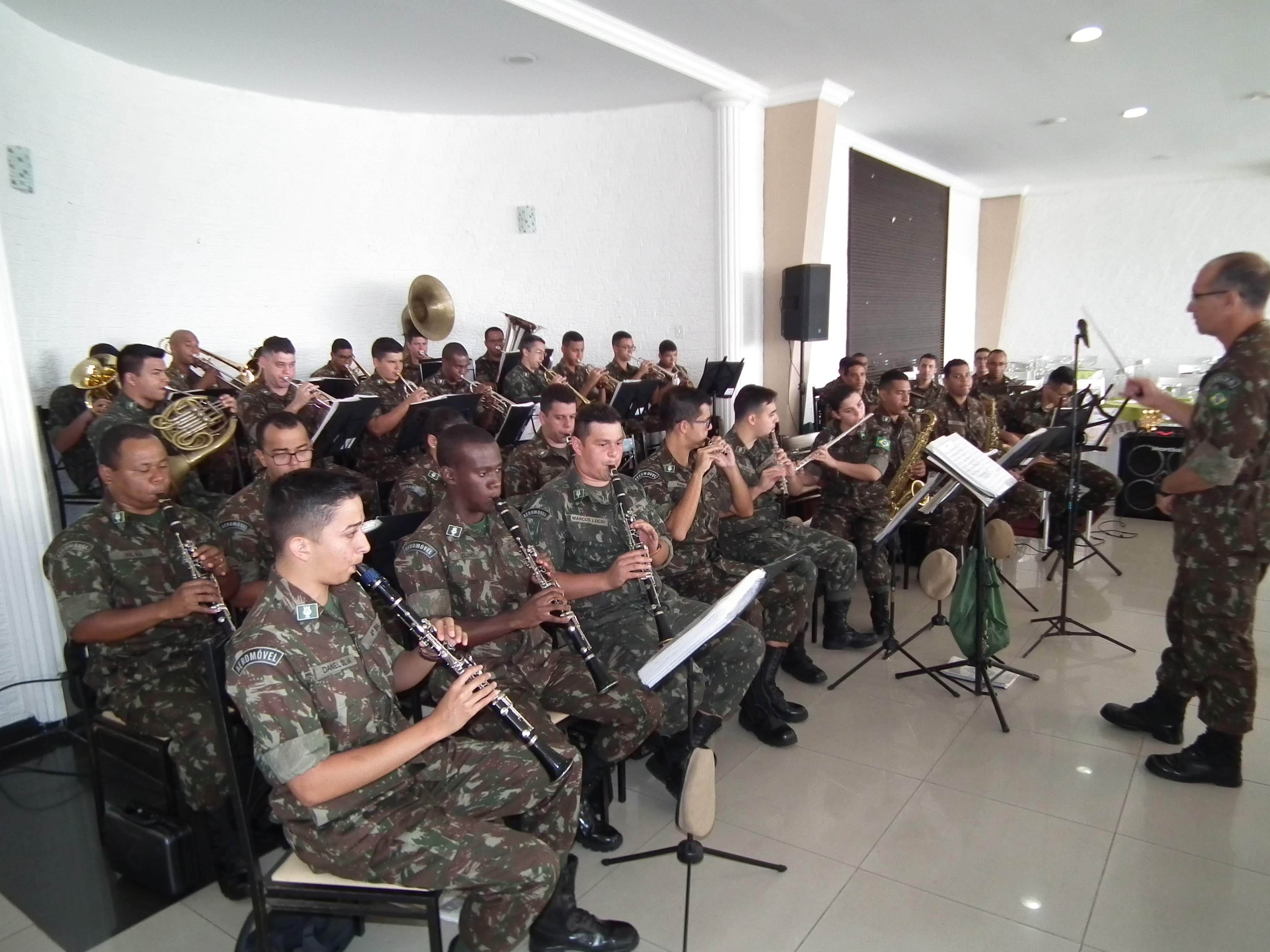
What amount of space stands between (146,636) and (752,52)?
5.74 m

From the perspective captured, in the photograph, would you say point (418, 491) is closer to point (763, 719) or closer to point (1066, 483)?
point (763, 719)

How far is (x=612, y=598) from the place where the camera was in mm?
3154

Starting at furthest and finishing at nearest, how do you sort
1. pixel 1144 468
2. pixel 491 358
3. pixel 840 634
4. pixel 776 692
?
pixel 491 358 → pixel 1144 468 → pixel 840 634 → pixel 776 692

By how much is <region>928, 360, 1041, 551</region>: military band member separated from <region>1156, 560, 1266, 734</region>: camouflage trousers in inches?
90.6

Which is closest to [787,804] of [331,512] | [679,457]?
[679,457]

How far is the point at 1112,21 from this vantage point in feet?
18.4

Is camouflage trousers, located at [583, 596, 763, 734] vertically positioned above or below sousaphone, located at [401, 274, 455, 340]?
below

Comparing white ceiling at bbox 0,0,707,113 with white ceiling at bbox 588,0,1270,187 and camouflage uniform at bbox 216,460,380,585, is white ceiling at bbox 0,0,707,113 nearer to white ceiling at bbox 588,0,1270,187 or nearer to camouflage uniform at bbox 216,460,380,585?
white ceiling at bbox 588,0,1270,187

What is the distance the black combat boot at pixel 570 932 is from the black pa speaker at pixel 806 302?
5793 mm

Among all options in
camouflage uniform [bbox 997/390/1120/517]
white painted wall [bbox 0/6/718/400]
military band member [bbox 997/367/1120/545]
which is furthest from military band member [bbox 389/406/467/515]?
camouflage uniform [bbox 997/390/1120/517]

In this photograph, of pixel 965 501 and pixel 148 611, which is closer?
pixel 148 611

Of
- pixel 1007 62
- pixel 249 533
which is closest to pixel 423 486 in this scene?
pixel 249 533

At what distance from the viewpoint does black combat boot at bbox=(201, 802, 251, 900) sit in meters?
2.53

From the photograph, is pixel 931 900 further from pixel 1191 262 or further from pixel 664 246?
pixel 1191 262
